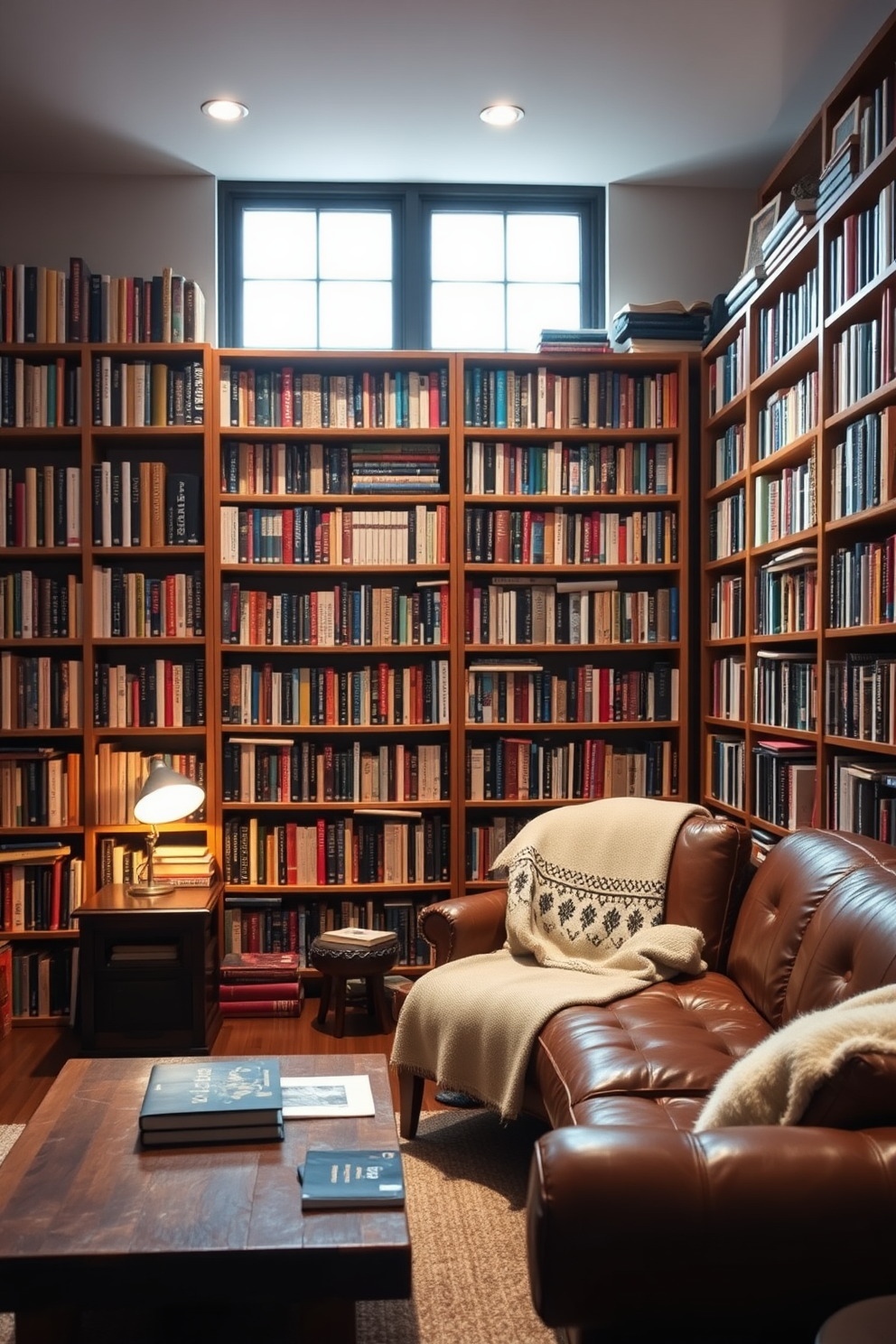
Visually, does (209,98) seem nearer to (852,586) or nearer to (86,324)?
(86,324)

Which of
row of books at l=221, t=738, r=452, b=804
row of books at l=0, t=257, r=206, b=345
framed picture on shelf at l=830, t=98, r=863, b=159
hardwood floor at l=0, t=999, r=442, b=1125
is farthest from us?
row of books at l=221, t=738, r=452, b=804

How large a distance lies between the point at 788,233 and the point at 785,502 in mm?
799

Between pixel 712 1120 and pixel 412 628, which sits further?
pixel 412 628

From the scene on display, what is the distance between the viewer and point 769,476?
380 cm

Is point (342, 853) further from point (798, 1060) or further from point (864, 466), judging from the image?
point (798, 1060)

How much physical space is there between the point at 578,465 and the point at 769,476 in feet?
2.71

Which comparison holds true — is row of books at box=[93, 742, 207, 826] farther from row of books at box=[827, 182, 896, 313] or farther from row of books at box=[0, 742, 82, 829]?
row of books at box=[827, 182, 896, 313]

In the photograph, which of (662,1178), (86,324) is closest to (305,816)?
(86,324)

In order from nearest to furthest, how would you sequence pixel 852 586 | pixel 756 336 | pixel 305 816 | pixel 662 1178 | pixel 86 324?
pixel 662 1178 < pixel 852 586 < pixel 756 336 < pixel 86 324 < pixel 305 816

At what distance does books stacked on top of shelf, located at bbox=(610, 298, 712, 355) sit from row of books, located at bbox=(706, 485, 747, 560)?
0.63m

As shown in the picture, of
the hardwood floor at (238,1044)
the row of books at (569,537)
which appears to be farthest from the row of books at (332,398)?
the hardwood floor at (238,1044)

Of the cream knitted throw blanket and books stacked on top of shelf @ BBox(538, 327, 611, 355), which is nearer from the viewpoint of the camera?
the cream knitted throw blanket

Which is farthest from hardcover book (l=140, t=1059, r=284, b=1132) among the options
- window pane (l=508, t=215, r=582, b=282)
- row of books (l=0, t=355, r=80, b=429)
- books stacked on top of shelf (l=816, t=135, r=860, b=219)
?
window pane (l=508, t=215, r=582, b=282)

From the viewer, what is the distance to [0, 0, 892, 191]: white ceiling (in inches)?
127
